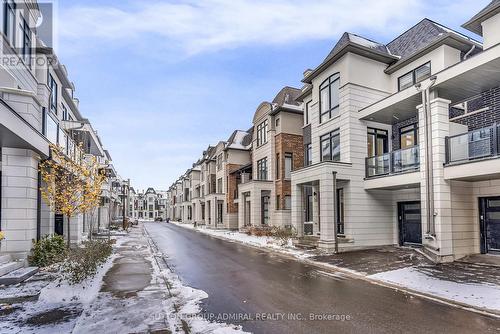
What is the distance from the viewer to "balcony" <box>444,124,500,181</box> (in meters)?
11.5

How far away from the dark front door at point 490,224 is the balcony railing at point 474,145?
96.6 inches

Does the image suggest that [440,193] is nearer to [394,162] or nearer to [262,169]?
[394,162]

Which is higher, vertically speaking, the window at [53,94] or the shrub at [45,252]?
the window at [53,94]

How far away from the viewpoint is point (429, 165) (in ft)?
43.5

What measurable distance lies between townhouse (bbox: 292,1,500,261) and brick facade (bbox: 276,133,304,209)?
23.2 feet

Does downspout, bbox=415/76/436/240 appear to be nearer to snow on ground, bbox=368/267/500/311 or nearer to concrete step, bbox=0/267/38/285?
snow on ground, bbox=368/267/500/311

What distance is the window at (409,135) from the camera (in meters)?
16.8

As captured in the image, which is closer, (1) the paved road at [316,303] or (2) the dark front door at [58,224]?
(1) the paved road at [316,303]

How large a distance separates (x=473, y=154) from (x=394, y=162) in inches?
155

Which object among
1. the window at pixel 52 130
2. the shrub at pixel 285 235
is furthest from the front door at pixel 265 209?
the window at pixel 52 130

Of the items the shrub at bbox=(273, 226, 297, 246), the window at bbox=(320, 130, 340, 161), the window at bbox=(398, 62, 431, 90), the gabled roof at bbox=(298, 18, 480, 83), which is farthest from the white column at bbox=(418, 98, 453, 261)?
the shrub at bbox=(273, 226, 297, 246)

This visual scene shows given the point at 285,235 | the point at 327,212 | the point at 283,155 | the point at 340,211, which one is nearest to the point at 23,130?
the point at 327,212

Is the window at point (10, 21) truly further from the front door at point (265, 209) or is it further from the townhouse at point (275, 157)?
the front door at point (265, 209)

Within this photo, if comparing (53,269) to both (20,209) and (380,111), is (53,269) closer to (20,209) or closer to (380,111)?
(20,209)
